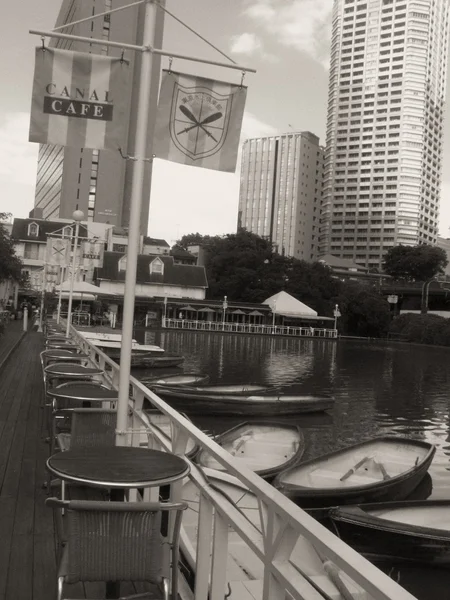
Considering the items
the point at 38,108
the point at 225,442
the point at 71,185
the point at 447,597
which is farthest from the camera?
the point at 71,185

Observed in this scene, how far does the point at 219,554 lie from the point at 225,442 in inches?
343

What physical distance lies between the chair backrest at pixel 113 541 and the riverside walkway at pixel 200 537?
37 centimetres

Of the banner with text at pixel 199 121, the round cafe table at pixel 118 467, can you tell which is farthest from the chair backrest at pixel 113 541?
the banner with text at pixel 199 121

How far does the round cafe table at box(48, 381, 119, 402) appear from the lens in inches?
263

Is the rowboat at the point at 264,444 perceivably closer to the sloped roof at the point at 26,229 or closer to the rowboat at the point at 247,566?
the rowboat at the point at 247,566

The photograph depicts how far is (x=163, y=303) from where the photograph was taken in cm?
7325

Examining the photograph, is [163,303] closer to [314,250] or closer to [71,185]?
[71,185]

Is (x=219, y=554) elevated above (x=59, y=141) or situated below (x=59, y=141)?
below

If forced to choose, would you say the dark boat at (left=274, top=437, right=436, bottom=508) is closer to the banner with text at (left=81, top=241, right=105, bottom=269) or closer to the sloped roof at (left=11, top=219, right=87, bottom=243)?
the banner with text at (left=81, top=241, right=105, bottom=269)

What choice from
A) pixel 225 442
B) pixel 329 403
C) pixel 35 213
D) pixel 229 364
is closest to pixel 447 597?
pixel 225 442

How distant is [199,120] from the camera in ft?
20.6

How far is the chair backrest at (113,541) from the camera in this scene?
301 centimetres

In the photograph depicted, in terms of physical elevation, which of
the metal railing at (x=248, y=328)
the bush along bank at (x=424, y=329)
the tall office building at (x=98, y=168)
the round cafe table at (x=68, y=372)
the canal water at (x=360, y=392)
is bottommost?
the canal water at (x=360, y=392)

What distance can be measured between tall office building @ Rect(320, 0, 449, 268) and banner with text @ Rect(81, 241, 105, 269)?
15652 cm
